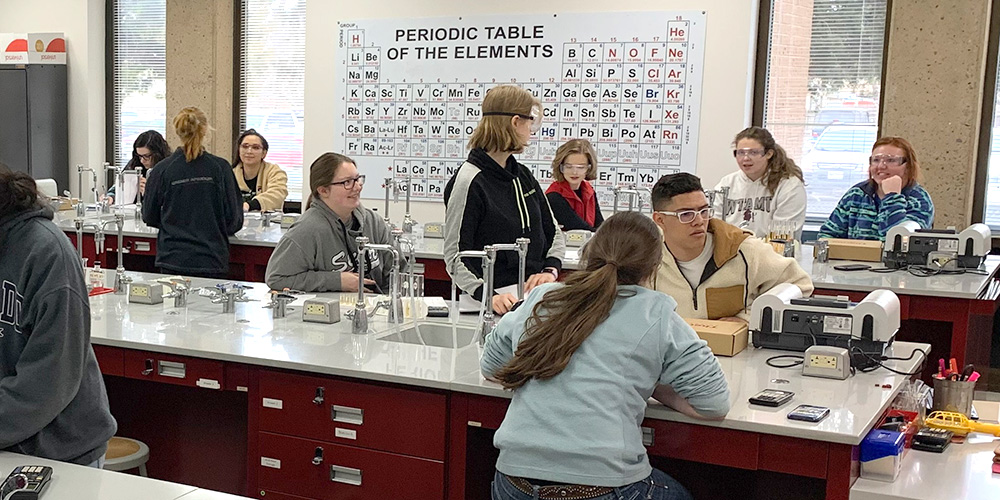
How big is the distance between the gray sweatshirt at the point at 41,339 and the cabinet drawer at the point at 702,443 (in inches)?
50.0

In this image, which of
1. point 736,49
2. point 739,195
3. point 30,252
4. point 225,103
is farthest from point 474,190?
point 225,103

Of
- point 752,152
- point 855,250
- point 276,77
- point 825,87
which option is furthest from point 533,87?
point 855,250

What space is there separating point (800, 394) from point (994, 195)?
14.0 feet

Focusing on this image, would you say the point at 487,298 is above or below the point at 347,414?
above

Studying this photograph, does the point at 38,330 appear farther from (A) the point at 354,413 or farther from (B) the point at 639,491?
(B) the point at 639,491

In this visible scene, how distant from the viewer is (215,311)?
3.40m

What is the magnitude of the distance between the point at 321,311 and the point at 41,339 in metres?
1.21

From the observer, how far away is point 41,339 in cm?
210

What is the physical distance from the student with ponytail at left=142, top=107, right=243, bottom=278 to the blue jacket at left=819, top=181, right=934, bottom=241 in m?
3.02

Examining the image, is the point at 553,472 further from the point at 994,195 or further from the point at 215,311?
the point at 994,195

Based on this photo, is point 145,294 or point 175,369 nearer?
point 175,369

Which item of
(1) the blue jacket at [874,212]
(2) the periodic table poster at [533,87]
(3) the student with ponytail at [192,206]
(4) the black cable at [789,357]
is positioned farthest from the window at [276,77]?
(4) the black cable at [789,357]

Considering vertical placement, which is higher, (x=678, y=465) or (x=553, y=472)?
(x=553, y=472)

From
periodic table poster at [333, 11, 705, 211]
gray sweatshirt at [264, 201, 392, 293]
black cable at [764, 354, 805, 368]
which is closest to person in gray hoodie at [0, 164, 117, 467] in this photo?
gray sweatshirt at [264, 201, 392, 293]
